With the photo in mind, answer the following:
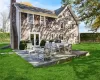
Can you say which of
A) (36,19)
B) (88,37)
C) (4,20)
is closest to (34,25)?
(36,19)

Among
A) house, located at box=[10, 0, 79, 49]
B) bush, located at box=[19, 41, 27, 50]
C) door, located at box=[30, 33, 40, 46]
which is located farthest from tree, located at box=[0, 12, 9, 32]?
bush, located at box=[19, 41, 27, 50]

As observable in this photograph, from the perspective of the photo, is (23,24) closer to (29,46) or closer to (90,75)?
(29,46)

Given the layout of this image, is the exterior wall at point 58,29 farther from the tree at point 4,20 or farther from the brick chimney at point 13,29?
the tree at point 4,20

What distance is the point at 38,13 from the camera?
23.9 metres

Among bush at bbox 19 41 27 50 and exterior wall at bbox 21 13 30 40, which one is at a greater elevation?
exterior wall at bbox 21 13 30 40

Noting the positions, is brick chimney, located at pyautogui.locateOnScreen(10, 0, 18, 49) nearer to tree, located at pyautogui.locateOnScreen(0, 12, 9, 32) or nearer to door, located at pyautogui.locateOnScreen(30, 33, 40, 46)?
door, located at pyautogui.locateOnScreen(30, 33, 40, 46)

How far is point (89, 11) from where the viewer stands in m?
16.6

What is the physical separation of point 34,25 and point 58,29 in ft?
19.5

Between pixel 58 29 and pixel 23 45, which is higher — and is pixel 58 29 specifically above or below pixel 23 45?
above

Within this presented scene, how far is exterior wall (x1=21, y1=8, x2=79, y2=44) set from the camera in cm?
2295

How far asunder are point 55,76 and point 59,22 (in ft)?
72.1

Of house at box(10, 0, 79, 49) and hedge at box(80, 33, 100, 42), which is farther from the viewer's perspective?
hedge at box(80, 33, 100, 42)

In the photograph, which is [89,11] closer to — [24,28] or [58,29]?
[24,28]

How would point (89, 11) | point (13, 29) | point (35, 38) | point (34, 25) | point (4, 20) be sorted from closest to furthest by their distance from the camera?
point (89, 11), point (13, 29), point (35, 38), point (34, 25), point (4, 20)
